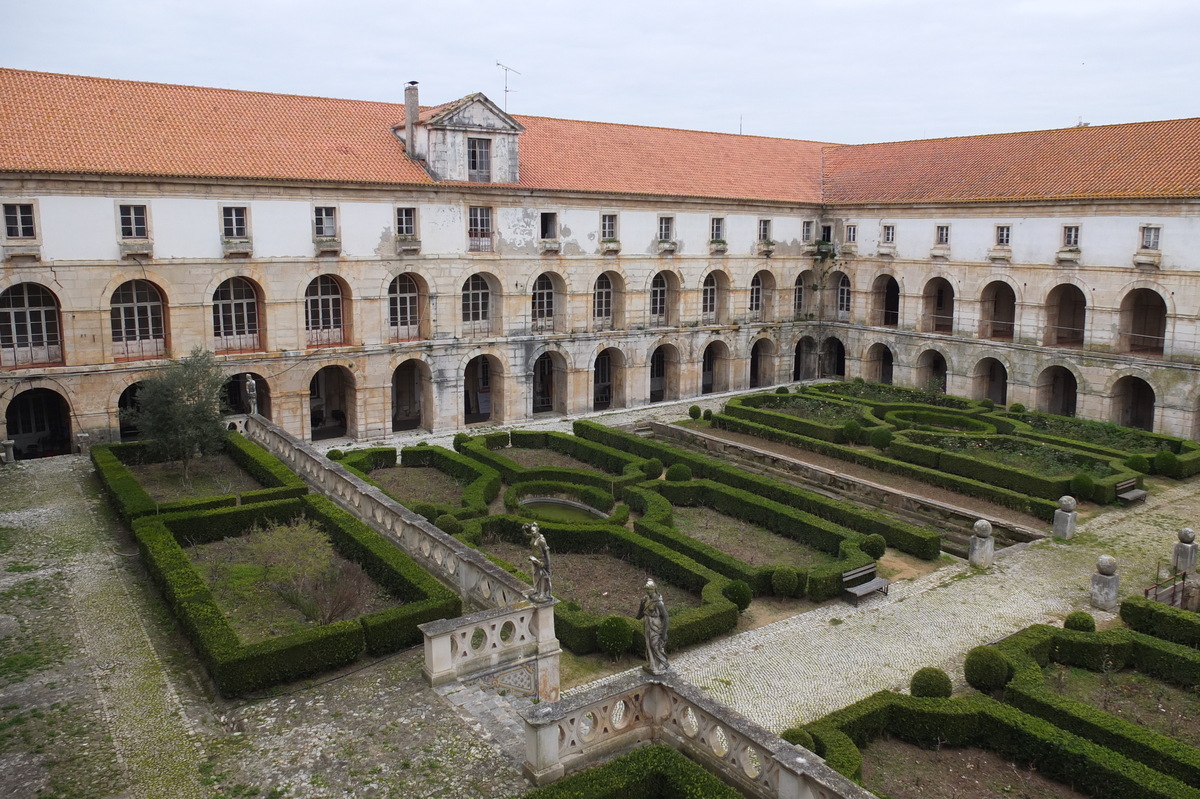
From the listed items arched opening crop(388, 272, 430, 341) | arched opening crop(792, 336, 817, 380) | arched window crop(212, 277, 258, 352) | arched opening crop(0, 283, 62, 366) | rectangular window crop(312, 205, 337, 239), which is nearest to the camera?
arched opening crop(0, 283, 62, 366)

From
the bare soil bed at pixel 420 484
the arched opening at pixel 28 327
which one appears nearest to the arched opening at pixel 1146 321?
the bare soil bed at pixel 420 484

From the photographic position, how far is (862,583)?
21562 mm

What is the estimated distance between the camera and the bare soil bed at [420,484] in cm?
2733

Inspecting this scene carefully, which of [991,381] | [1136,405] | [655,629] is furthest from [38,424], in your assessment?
[1136,405]

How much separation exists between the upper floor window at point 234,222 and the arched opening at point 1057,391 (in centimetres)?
3118

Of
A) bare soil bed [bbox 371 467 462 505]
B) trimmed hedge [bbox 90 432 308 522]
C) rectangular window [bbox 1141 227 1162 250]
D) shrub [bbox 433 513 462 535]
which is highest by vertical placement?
rectangular window [bbox 1141 227 1162 250]

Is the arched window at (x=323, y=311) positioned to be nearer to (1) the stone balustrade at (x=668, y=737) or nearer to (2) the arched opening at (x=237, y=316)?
(2) the arched opening at (x=237, y=316)

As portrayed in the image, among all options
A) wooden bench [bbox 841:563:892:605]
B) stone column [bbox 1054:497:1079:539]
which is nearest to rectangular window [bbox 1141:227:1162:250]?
stone column [bbox 1054:497:1079:539]

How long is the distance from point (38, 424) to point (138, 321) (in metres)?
6.05

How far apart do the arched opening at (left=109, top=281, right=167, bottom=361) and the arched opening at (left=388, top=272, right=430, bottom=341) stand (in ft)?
26.2

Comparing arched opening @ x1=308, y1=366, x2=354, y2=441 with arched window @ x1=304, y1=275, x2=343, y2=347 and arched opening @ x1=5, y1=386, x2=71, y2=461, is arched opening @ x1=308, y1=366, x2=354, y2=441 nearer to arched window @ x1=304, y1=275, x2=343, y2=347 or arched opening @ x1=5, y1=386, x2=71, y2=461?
arched window @ x1=304, y1=275, x2=343, y2=347

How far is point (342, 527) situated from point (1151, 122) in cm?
3549

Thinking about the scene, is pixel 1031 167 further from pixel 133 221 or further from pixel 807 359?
pixel 133 221

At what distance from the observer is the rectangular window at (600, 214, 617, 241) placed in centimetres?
3972
